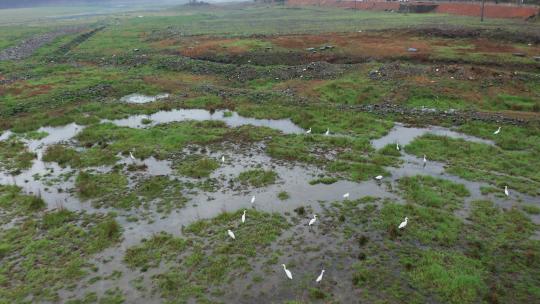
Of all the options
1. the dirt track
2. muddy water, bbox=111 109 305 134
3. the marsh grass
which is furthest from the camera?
the dirt track

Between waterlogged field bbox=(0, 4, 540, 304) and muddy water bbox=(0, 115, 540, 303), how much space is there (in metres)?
0.13

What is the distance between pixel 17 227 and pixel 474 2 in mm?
124569

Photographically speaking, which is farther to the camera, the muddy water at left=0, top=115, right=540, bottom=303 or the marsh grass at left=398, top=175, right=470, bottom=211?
the marsh grass at left=398, top=175, right=470, bottom=211

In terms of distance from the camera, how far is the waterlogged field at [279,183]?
1712 centimetres

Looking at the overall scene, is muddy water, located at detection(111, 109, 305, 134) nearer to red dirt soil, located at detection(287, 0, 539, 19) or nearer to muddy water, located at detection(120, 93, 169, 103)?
muddy water, located at detection(120, 93, 169, 103)

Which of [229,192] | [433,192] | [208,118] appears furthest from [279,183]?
[208,118]

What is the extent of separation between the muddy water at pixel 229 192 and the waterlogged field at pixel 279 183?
0.42 feet

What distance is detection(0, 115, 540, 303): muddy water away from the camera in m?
18.6

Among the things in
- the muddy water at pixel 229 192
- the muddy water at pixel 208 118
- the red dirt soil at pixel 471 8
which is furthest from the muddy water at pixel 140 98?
the red dirt soil at pixel 471 8

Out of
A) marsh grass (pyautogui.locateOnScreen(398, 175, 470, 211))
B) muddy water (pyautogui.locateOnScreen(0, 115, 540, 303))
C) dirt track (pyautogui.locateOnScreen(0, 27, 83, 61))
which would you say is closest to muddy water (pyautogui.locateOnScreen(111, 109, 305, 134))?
muddy water (pyautogui.locateOnScreen(0, 115, 540, 303))

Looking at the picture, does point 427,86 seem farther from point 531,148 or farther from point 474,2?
point 474,2

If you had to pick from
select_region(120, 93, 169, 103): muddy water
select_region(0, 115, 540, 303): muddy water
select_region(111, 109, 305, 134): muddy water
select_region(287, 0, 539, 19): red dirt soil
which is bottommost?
select_region(0, 115, 540, 303): muddy water

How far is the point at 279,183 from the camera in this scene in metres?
25.8

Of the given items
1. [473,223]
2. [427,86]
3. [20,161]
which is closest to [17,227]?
[20,161]
